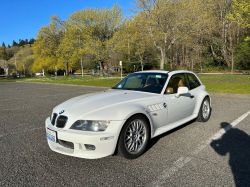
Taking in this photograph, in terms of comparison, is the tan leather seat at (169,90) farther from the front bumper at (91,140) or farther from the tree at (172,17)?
the tree at (172,17)

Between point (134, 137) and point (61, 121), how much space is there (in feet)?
3.95

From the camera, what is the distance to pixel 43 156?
3.51 metres

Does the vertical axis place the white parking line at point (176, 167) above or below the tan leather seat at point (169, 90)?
below

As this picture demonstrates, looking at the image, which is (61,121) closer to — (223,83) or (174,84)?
(174,84)

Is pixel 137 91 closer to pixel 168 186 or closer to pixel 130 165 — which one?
pixel 130 165

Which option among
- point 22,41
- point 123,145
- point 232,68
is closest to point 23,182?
point 123,145

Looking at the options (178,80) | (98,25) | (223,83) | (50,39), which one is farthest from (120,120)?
(50,39)

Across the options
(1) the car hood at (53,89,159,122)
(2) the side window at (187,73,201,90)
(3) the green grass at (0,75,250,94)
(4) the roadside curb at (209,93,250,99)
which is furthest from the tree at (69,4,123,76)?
(1) the car hood at (53,89,159,122)

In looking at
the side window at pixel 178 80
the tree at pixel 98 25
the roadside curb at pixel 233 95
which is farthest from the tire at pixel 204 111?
the tree at pixel 98 25

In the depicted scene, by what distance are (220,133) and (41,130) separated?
4.30 meters

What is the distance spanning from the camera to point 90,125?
2969 mm

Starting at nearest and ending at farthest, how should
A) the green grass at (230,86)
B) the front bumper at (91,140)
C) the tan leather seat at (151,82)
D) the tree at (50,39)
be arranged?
the front bumper at (91,140) < the tan leather seat at (151,82) < the green grass at (230,86) < the tree at (50,39)

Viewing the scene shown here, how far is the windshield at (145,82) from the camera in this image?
4.25 meters

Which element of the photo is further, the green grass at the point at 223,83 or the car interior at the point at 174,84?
the green grass at the point at 223,83
